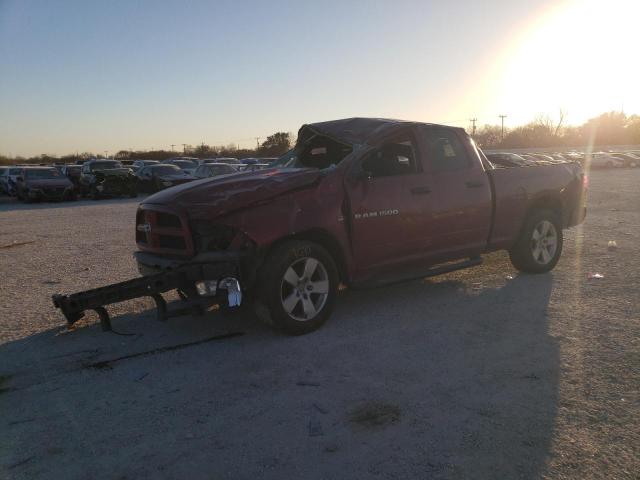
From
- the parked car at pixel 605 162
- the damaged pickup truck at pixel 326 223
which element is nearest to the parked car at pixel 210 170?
the damaged pickup truck at pixel 326 223

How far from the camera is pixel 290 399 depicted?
367 cm

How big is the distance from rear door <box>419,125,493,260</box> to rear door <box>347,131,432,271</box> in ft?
0.53

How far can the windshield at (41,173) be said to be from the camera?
84.0ft

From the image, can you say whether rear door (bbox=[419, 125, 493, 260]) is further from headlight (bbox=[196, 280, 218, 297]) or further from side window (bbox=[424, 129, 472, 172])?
headlight (bbox=[196, 280, 218, 297])

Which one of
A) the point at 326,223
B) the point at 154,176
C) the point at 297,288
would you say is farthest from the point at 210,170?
the point at 297,288

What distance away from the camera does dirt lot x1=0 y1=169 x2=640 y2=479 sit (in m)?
2.92

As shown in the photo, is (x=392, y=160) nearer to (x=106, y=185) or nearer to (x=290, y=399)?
(x=290, y=399)

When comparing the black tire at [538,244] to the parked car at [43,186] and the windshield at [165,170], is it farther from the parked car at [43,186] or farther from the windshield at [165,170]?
the windshield at [165,170]

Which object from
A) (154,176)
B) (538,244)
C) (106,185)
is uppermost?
(154,176)

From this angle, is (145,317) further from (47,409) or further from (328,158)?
(328,158)

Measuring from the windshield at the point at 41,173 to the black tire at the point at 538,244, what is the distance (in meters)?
24.7

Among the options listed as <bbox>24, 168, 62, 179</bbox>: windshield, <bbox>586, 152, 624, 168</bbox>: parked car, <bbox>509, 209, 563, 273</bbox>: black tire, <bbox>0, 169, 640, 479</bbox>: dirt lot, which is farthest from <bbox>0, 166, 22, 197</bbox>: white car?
<bbox>586, 152, 624, 168</bbox>: parked car

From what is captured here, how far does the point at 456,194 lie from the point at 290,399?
11.1 ft

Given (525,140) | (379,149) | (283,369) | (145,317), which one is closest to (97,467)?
(283,369)
